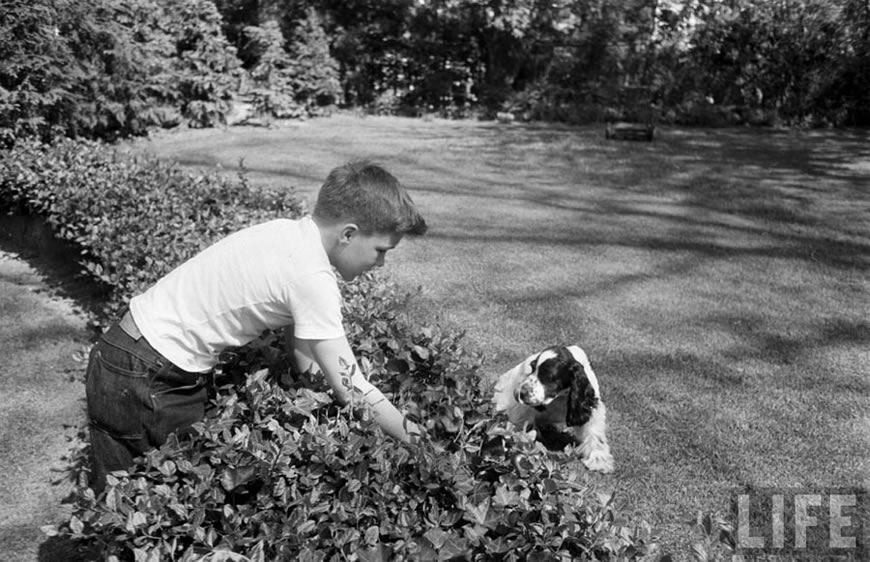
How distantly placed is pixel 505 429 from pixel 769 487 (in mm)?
1841

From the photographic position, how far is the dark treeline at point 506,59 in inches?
531

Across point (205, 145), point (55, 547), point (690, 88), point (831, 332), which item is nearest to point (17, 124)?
point (205, 145)

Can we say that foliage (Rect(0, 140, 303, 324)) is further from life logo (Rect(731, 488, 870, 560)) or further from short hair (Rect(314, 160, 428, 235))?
life logo (Rect(731, 488, 870, 560))

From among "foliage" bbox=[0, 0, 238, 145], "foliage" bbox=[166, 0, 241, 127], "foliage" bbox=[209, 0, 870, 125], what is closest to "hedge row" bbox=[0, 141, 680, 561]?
"foliage" bbox=[0, 0, 238, 145]

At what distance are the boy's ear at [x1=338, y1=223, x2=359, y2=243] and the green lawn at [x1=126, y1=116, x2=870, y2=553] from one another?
5.95ft

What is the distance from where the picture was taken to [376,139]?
1290 centimetres

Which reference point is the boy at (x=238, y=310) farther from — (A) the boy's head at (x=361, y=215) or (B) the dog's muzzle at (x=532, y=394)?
(B) the dog's muzzle at (x=532, y=394)

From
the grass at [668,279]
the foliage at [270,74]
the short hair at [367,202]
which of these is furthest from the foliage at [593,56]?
the short hair at [367,202]

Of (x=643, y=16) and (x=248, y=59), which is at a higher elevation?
(x=643, y=16)

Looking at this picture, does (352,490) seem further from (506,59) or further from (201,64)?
(506,59)

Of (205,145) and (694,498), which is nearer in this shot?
(694,498)

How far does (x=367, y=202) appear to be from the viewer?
7.55ft

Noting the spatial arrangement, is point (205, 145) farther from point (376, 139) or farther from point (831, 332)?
point (831, 332)

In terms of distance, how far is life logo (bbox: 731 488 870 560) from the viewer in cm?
291
